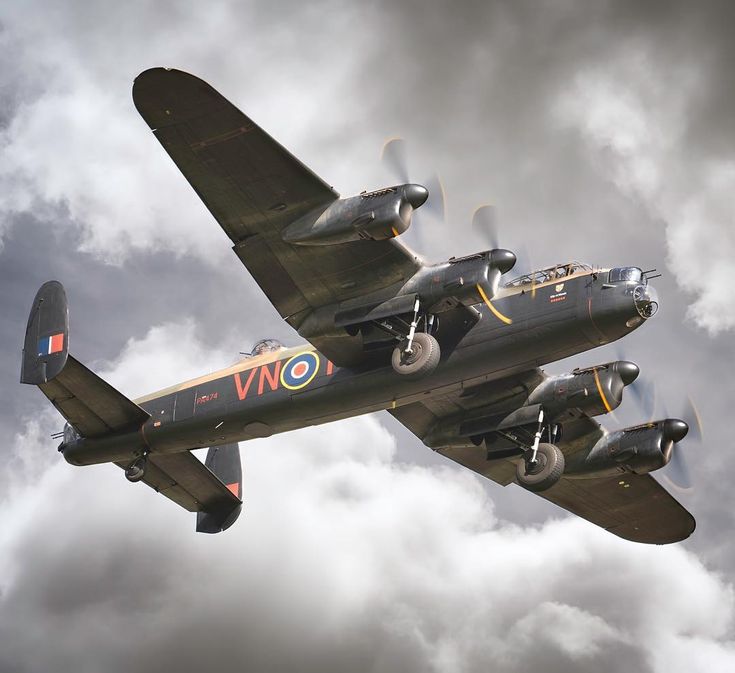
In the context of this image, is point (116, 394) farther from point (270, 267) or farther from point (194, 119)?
point (194, 119)

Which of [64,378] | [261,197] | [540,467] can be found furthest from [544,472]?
[64,378]

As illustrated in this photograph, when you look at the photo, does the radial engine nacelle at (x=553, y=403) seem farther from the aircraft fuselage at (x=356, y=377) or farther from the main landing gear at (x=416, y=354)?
the main landing gear at (x=416, y=354)

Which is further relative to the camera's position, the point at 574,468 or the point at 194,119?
the point at 574,468

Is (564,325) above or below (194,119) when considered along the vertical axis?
below

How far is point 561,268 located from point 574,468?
22.7 ft

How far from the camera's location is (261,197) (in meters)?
22.0

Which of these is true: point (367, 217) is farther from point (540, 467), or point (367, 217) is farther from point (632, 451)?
point (632, 451)

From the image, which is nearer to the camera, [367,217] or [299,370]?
[367,217]

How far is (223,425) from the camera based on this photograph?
2559 cm

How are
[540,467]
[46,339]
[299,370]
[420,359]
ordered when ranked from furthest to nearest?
[46,339] → [299,370] → [540,467] → [420,359]

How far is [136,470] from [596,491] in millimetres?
12851

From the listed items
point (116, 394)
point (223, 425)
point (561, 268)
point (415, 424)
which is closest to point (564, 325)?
point (561, 268)

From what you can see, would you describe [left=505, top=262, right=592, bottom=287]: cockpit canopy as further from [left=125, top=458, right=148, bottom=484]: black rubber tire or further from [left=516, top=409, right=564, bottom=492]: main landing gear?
[left=125, top=458, right=148, bottom=484]: black rubber tire

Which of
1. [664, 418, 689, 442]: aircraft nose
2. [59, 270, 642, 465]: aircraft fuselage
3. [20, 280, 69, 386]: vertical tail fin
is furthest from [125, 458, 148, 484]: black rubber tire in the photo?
[664, 418, 689, 442]: aircraft nose
